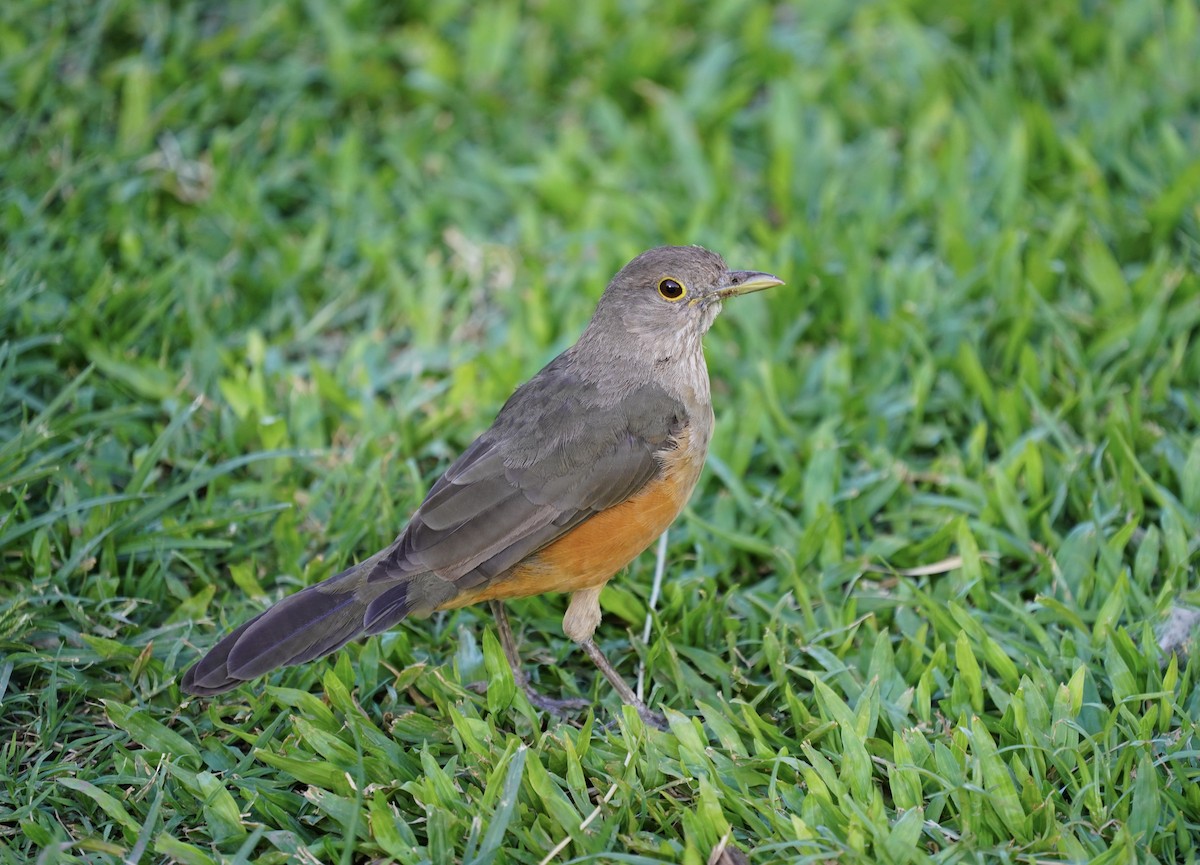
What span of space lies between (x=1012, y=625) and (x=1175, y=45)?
4.12 meters

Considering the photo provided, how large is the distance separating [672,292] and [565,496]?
3.04 ft

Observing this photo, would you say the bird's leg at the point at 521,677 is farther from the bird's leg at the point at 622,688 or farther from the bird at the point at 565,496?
the bird's leg at the point at 622,688

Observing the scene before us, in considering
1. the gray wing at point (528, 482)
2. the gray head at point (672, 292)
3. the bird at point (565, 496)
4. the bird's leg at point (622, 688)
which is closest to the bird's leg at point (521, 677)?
the bird at point (565, 496)

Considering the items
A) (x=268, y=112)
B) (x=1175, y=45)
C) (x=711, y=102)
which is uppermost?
(x=268, y=112)

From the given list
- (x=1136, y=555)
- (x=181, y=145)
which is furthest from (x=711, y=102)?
(x=1136, y=555)

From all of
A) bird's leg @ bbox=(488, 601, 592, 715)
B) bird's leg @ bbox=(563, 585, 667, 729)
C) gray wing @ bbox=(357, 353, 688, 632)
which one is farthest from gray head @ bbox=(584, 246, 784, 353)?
bird's leg @ bbox=(488, 601, 592, 715)

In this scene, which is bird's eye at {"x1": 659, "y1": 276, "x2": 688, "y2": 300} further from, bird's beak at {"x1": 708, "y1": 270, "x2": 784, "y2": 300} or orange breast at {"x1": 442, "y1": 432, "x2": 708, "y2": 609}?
orange breast at {"x1": 442, "y1": 432, "x2": 708, "y2": 609}

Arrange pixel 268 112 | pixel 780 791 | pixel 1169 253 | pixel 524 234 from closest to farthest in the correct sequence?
pixel 780 791 < pixel 1169 253 < pixel 524 234 < pixel 268 112

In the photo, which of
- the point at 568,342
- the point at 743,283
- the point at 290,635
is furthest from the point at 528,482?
the point at 568,342

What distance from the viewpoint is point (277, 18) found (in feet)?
23.2

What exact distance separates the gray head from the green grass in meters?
0.81

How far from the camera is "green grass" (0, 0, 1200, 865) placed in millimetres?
3824

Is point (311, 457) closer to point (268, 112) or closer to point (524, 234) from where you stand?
point (524, 234)

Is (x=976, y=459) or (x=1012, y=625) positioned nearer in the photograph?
(x=1012, y=625)
